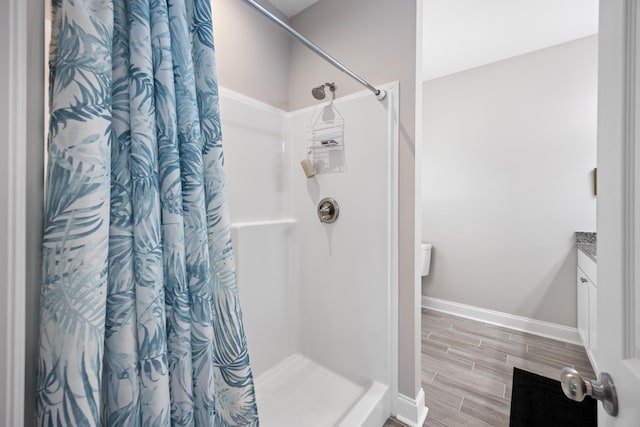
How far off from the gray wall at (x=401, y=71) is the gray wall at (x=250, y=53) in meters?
0.34

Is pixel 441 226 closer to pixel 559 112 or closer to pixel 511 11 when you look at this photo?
pixel 559 112

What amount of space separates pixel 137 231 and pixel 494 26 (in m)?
2.80

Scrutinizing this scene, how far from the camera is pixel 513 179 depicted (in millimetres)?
2516

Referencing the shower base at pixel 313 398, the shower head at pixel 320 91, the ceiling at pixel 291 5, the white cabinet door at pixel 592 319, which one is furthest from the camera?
the ceiling at pixel 291 5

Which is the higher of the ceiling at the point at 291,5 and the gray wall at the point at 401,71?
the ceiling at the point at 291,5

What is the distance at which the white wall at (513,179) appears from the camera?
2.27m

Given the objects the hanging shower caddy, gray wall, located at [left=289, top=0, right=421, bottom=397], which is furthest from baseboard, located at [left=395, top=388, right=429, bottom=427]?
the hanging shower caddy

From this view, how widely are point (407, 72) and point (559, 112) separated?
6.02ft

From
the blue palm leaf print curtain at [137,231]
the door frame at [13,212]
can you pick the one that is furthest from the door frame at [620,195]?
the door frame at [13,212]

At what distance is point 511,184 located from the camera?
2523 mm

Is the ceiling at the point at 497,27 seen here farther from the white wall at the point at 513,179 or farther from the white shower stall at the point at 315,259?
the white shower stall at the point at 315,259

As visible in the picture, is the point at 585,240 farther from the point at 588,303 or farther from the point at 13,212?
the point at 13,212

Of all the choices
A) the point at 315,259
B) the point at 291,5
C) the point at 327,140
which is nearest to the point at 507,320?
the point at 315,259

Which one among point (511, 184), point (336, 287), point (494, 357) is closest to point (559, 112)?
point (511, 184)
